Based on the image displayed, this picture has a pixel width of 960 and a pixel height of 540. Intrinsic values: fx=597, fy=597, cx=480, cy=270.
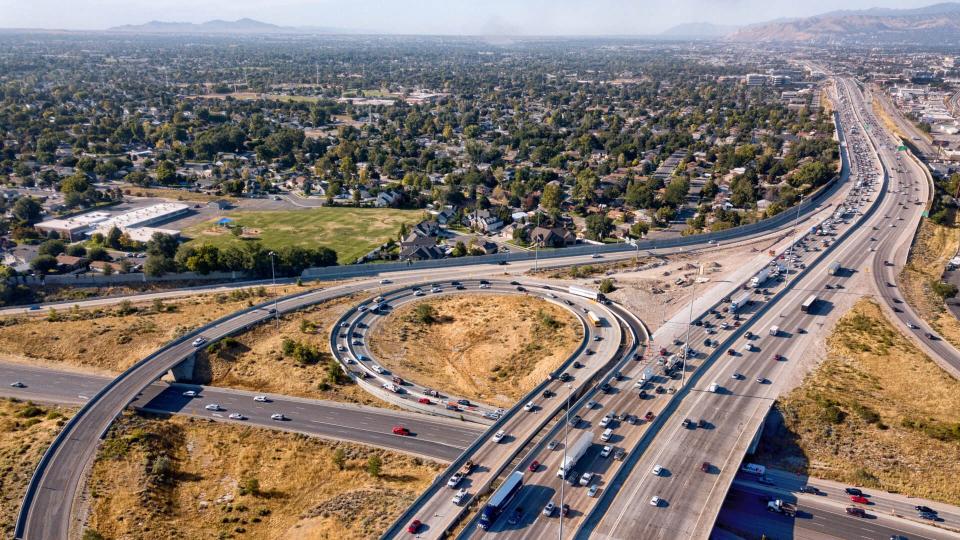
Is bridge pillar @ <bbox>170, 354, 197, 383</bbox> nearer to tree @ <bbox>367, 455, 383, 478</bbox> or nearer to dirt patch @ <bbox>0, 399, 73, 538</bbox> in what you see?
dirt patch @ <bbox>0, 399, 73, 538</bbox>

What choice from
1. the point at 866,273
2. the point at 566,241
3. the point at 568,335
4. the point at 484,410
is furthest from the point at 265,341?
the point at 866,273

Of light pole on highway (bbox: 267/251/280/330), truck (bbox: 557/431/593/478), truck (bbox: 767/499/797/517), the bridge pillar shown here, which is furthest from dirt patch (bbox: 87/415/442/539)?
truck (bbox: 767/499/797/517)

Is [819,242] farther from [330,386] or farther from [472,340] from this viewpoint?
[330,386]

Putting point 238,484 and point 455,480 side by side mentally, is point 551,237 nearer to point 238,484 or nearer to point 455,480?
point 455,480

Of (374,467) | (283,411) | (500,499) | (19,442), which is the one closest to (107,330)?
(19,442)

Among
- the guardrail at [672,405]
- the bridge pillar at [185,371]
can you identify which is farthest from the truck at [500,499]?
the bridge pillar at [185,371]
